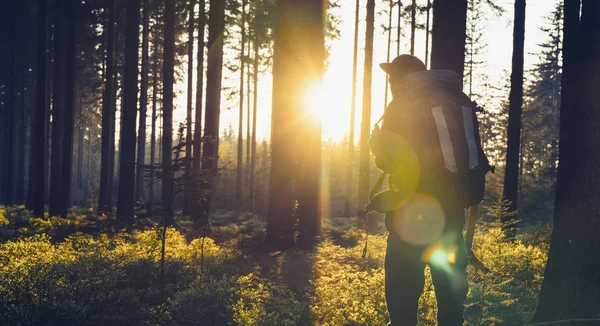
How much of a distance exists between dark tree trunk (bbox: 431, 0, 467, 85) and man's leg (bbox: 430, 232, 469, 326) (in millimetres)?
2211

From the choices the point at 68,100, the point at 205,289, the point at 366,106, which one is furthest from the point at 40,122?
the point at 205,289

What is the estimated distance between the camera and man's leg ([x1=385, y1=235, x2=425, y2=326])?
3.11 m

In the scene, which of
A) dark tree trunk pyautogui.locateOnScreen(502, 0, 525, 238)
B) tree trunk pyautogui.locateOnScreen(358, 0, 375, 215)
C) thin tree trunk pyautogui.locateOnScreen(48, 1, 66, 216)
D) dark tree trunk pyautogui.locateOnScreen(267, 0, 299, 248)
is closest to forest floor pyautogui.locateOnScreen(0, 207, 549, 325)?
dark tree trunk pyautogui.locateOnScreen(267, 0, 299, 248)

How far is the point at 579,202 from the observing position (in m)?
4.25

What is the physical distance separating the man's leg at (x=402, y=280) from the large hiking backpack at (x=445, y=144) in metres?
0.55

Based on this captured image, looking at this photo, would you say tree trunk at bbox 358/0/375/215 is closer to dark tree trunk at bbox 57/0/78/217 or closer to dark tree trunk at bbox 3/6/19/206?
dark tree trunk at bbox 57/0/78/217

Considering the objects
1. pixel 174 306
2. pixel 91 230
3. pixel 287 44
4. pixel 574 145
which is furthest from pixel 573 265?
pixel 91 230

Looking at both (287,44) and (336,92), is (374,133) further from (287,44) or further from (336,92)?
(336,92)

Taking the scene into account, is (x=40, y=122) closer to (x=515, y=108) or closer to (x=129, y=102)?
(x=129, y=102)

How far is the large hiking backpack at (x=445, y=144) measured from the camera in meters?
2.92

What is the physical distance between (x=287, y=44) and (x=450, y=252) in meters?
8.55

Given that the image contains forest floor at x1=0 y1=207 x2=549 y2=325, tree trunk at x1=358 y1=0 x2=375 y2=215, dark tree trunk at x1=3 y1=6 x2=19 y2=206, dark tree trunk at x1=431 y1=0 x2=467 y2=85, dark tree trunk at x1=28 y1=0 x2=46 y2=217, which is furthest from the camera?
dark tree trunk at x1=3 y1=6 x2=19 y2=206

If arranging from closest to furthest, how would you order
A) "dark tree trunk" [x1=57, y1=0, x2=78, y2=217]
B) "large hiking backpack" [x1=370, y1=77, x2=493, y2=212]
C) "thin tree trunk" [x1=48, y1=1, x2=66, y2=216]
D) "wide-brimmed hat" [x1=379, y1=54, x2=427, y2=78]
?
"large hiking backpack" [x1=370, y1=77, x2=493, y2=212] < "wide-brimmed hat" [x1=379, y1=54, x2=427, y2=78] < "thin tree trunk" [x1=48, y1=1, x2=66, y2=216] < "dark tree trunk" [x1=57, y1=0, x2=78, y2=217]

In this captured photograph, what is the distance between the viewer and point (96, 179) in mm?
58688
